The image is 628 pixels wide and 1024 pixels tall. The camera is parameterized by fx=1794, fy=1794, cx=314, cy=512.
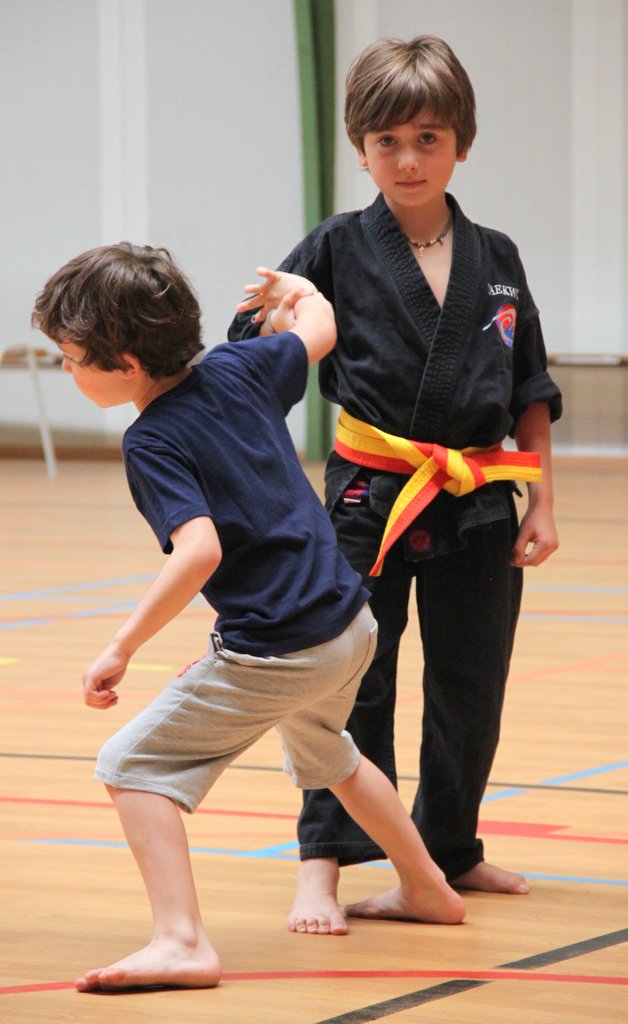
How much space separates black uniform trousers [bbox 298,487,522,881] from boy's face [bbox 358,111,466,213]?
1.48 ft

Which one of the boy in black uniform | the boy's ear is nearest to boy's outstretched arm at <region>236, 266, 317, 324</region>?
the boy in black uniform

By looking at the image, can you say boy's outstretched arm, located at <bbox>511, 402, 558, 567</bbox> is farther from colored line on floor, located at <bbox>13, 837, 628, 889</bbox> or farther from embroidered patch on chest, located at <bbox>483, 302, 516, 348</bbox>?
colored line on floor, located at <bbox>13, 837, 628, 889</bbox>

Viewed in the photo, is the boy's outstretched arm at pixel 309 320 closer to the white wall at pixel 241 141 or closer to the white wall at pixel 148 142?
the white wall at pixel 241 141

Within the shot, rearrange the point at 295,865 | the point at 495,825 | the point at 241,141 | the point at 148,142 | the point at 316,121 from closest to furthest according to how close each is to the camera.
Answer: the point at 295,865 < the point at 495,825 < the point at 316,121 < the point at 241,141 < the point at 148,142

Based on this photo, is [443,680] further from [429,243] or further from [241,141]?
[241,141]

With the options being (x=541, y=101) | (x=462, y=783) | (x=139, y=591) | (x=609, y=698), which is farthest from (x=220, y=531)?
(x=541, y=101)

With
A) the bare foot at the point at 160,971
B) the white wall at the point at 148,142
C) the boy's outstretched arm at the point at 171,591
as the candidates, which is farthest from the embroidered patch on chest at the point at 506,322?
the white wall at the point at 148,142

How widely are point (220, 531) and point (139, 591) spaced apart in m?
4.01

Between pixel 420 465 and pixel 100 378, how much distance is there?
1.75 feet

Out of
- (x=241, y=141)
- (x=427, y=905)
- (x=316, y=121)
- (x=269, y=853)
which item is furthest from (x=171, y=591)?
(x=241, y=141)

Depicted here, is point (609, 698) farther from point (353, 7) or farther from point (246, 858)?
point (353, 7)

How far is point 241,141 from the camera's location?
1194 cm

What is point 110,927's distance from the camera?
2357 mm

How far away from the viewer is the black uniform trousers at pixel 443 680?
2.51 metres
